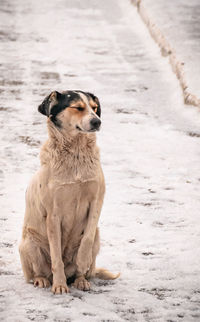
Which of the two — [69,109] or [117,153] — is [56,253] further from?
[117,153]

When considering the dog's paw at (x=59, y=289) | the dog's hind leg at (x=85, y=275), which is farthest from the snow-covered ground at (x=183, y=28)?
the dog's paw at (x=59, y=289)

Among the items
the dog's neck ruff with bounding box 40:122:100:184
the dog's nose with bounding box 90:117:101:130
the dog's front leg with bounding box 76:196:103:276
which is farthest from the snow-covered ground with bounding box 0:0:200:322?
the dog's nose with bounding box 90:117:101:130

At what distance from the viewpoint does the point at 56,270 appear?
448 cm

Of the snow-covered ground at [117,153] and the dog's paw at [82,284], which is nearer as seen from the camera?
the snow-covered ground at [117,153]

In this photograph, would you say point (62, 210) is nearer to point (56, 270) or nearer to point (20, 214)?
point (56, 270)

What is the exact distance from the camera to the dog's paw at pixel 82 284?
4.64 metres

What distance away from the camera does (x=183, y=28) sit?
13.4m

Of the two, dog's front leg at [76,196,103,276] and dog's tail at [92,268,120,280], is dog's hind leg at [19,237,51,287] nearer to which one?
dog's front leg at [76,196,103,276]

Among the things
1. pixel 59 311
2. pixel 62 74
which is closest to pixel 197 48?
pixel 62 74

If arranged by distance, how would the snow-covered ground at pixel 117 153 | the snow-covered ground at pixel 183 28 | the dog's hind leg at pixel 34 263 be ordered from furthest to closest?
1. the snow-covered ground at pixel 183 28
2. the dog's hind leg at pixel 34 263
3. the snow-covered ground at pixel 117 153

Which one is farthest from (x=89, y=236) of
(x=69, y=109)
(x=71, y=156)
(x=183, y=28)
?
(x=183, y=28)

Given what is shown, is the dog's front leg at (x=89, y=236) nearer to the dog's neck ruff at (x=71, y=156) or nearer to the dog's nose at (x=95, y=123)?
the dog's neck ruff at (x=71, y=156)

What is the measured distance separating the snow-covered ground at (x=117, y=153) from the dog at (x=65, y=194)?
0.30 metres

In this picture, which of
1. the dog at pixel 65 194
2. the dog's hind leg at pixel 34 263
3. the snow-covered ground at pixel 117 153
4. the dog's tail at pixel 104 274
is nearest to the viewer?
the dog at pixel 65 194
